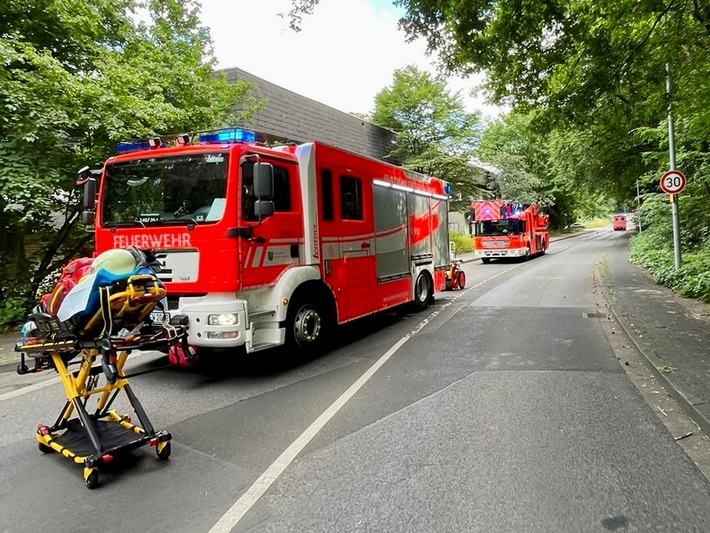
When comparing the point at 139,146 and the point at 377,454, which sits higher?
the point at 139,146

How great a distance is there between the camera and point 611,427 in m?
4.39

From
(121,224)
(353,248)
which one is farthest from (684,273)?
(121,224)

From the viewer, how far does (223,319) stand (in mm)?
5527

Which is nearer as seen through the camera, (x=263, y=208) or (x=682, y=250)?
(x=263, y=208)

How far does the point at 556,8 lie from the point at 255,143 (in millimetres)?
4883

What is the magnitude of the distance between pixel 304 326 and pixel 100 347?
3.19m

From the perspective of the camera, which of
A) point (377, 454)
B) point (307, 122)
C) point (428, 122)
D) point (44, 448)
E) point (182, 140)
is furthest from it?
point (428, 122)

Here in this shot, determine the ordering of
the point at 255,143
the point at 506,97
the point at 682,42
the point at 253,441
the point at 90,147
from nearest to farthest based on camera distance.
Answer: the point at 253,441 < the point at 255,143 < the point at 682,42 < the point at 90,147 < the point at 506,97

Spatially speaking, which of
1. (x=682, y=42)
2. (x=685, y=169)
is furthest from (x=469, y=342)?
(x=685, y=169)

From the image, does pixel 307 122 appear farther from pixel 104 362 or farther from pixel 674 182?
pixel 104 362

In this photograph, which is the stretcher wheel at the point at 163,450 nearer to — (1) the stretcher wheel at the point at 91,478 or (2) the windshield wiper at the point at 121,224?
(1) the stretcher wheel at the point at 91,478

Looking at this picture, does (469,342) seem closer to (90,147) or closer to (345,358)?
(345,358)

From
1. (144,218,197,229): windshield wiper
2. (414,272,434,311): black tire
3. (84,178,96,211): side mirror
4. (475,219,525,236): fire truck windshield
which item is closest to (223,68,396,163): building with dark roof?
(475,219,525,236): fire truck windshield

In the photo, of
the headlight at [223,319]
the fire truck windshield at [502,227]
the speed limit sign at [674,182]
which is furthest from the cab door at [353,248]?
the fire truck windshield at [502,227]
